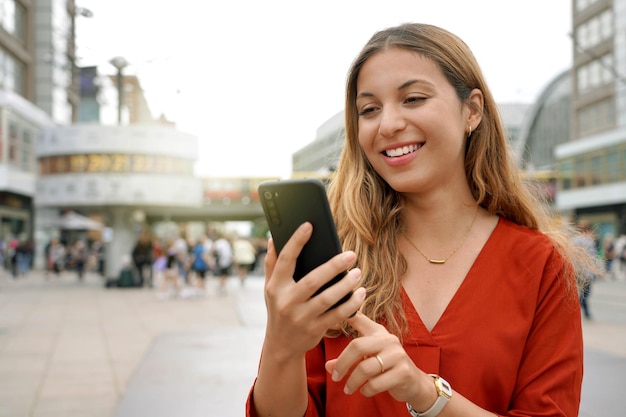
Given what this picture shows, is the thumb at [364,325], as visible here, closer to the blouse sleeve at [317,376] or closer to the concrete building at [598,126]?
the blouse sleeve at [317,376]

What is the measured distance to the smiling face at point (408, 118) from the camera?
1.65m

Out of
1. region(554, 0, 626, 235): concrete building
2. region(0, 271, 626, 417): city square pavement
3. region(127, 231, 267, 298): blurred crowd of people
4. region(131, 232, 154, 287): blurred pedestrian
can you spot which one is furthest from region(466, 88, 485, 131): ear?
region(554, 0, 626, 235): concrete building

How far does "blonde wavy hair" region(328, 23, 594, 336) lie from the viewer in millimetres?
1702

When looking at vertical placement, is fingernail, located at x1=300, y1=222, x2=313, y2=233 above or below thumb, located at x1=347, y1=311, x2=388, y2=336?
above

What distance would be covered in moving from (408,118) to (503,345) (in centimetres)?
65

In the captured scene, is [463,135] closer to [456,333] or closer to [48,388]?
[456,333]

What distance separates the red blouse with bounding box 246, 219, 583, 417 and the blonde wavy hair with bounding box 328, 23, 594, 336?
8 centimetres

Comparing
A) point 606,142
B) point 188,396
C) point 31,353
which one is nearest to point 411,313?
point 188,396

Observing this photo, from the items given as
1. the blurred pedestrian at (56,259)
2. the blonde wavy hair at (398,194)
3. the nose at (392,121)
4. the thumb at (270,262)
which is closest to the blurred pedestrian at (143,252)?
the blurred pedestrian at (56,259)

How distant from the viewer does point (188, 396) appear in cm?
542

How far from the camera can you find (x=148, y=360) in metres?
7.15

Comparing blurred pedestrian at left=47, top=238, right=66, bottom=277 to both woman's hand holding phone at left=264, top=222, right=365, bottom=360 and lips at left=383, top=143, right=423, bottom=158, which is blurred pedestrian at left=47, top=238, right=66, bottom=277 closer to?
lips at left=383, top=143, right=423, bottom=158

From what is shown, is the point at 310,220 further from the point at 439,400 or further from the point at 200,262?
the point at 200,262

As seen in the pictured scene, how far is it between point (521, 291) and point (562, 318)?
0.13 m
